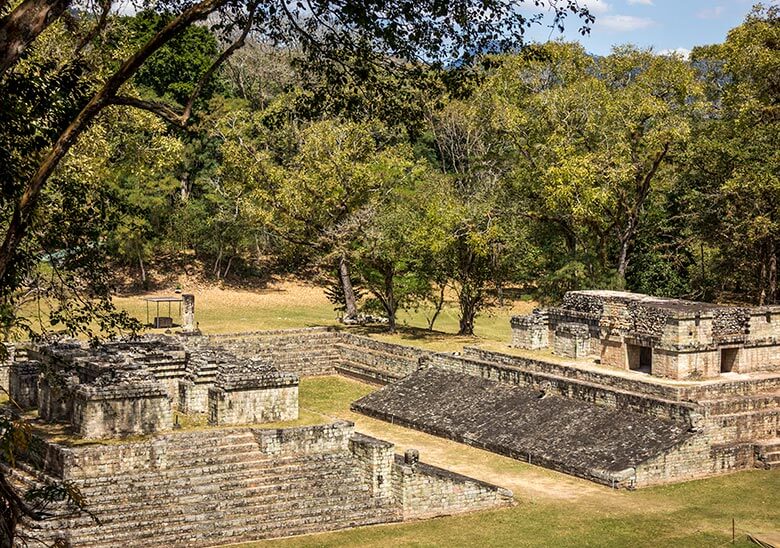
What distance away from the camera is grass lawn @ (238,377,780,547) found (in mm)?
21234

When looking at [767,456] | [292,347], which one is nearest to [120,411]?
[292,347]

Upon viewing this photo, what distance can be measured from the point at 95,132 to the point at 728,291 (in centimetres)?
2741

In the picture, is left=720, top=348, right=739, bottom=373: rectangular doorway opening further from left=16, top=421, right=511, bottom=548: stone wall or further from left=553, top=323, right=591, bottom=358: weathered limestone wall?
left=16, top=421, right=511, bottom=548: stone wall

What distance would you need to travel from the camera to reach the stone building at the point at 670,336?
29.5 m

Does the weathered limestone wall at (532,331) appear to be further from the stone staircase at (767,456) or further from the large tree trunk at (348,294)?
the stone staircase at (767,456)

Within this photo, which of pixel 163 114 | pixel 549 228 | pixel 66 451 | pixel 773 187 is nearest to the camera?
pixel 163 114

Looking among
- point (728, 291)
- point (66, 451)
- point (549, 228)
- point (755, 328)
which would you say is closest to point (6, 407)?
point (66, 451)

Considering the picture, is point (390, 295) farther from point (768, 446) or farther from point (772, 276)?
point (768, 446)

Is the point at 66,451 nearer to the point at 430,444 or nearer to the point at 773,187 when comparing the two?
the point at 430,444

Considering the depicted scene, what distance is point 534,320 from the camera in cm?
3444

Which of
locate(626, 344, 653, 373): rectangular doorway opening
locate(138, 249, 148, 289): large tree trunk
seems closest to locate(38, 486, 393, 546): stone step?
locate(626, 344, 653, 373): rectangular doorway opening

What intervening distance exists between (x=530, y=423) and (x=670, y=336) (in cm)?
453

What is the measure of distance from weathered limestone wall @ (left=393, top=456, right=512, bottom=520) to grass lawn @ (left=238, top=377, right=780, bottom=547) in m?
0.32

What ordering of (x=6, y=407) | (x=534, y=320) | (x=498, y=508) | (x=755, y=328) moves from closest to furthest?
(x=498, y=508)
(x=6, y=407)
(x=755, y=328)
(x=534, y=320)
